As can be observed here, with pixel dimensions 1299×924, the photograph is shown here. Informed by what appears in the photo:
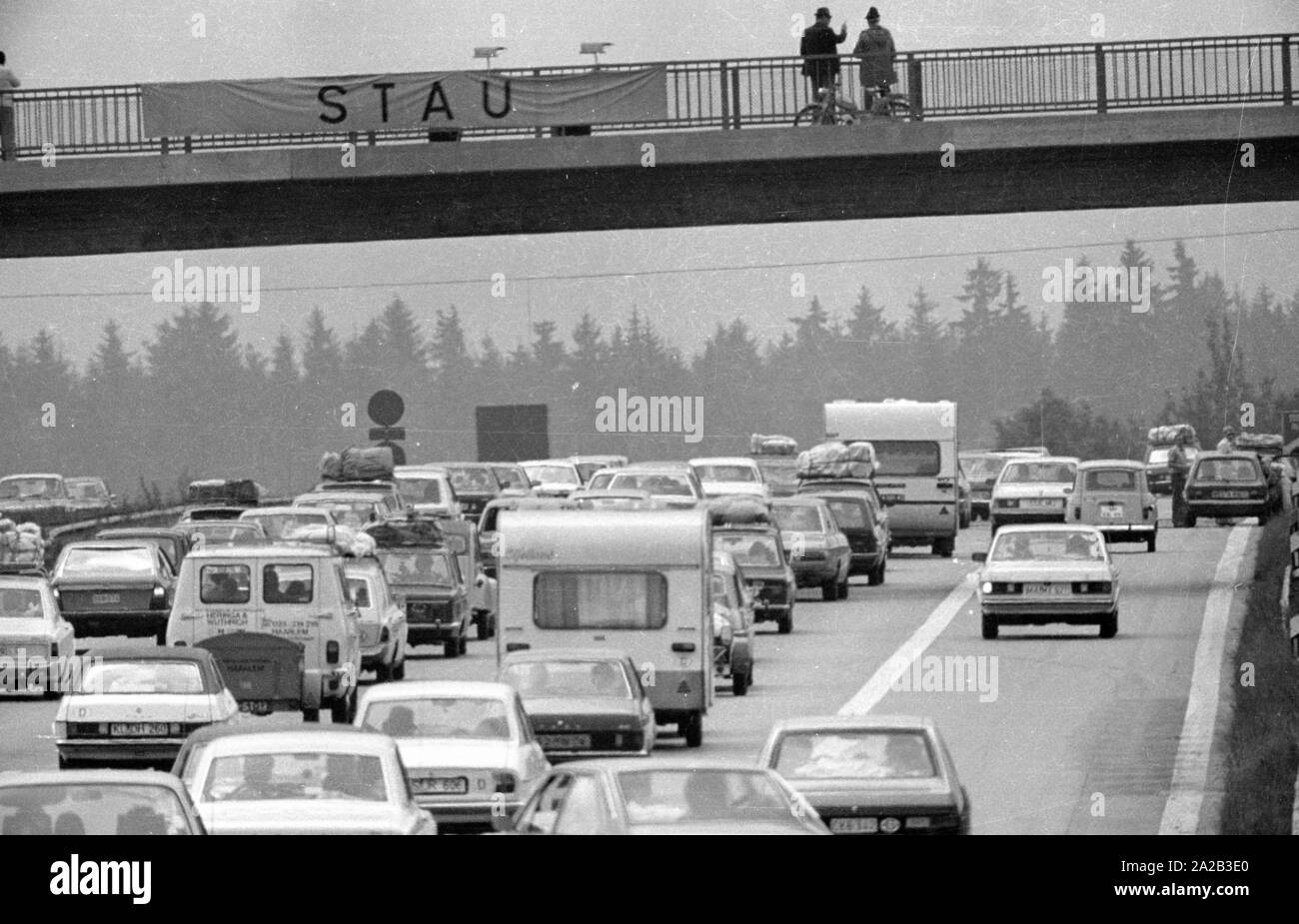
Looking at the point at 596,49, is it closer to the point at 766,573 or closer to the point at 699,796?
the point at 766,573

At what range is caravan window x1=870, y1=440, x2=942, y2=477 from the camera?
56625 millimetres

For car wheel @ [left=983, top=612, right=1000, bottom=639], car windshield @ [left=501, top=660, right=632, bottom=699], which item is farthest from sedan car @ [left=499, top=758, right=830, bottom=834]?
car wheel @ [left=983, top=612, right=1000, bottom=639]

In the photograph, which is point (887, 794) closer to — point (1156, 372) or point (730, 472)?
point (730, 472)

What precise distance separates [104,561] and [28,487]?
3229 cm

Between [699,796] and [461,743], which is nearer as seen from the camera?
[699,796]

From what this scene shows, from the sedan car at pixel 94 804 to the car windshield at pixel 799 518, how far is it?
32.1 meters

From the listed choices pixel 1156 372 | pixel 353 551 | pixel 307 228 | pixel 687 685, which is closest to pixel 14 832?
pixel 687 685

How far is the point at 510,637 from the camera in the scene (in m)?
30.0

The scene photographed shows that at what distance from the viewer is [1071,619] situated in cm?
3841

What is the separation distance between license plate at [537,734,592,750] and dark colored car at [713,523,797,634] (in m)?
16.5

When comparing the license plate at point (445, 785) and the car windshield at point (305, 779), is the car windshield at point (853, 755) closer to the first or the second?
the license plate at point (445, 785)

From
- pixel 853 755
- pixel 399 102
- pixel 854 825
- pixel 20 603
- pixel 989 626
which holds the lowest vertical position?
pixel 989 626

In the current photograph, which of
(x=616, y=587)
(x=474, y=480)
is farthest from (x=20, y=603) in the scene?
(x=474, y=480)

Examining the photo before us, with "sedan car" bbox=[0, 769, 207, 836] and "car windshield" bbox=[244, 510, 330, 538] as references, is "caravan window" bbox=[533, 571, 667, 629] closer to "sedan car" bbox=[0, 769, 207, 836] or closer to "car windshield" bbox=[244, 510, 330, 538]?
"sedan car" bbox=[0, 769, 207, 836]
